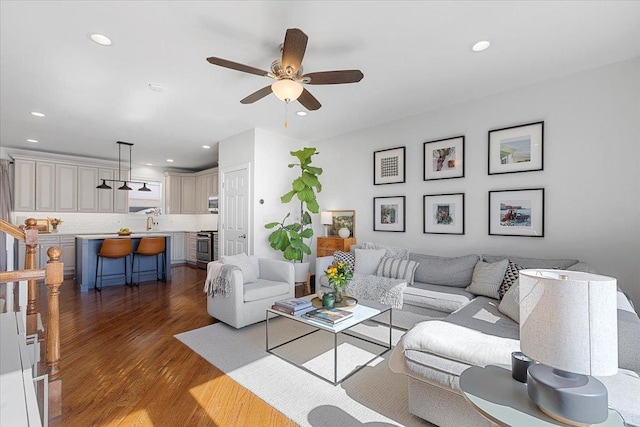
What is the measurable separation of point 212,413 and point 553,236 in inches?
142

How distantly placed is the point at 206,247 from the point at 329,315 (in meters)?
5.23

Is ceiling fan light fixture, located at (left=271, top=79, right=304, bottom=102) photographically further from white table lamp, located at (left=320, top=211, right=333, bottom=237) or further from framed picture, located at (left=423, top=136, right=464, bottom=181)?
white table lamp, located at (left=320, top=211, right=333, bottom=237)

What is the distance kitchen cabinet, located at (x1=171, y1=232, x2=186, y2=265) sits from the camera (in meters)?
7.65

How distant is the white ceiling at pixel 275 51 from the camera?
209cm

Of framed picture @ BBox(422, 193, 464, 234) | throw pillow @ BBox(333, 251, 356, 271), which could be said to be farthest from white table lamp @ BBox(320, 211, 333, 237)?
framed picture @ BBox(422, 193, 464, 234)

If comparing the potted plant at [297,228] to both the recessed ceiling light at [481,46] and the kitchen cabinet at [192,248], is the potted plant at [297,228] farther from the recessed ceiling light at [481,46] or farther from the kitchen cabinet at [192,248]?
the kitchen cabinet at [192,248]

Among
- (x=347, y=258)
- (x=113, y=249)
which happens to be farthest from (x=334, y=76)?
(x=113, y=249)

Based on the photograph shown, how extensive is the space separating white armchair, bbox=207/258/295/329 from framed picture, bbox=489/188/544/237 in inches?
101

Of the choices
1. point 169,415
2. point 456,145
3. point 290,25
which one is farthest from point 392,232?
point 169,415

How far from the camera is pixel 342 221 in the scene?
5102mm

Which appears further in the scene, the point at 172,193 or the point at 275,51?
the point at 172,193

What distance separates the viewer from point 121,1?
1997 mm

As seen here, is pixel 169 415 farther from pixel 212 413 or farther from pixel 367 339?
pixel 367 339

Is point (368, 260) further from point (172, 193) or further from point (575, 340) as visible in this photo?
point (172, 193)
